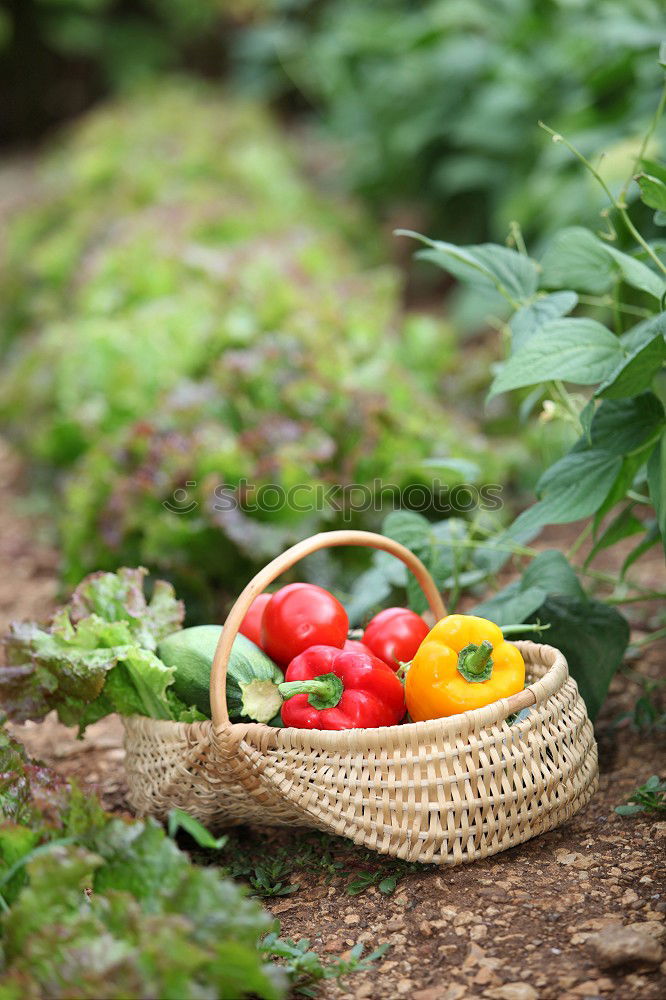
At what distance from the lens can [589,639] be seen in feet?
7.45

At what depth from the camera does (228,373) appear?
3541mm

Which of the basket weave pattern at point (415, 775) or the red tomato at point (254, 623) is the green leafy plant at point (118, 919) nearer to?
the basket weave pattern at point (415, 775)

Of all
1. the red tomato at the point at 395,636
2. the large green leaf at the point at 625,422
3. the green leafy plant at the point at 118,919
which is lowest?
the red tomato at the point at 395,636

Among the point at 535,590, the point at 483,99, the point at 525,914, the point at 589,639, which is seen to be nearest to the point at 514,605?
the point at 535,590

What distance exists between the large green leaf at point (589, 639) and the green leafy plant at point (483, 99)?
2248 mm

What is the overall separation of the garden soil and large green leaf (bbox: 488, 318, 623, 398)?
2.76ft

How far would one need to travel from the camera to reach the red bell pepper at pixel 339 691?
1.96m

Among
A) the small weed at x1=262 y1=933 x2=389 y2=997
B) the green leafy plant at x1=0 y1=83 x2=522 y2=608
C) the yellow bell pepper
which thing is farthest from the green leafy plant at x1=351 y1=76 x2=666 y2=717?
the small weed at x1=262 y1=933 x2=389 y2=997

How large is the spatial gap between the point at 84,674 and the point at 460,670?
728mm

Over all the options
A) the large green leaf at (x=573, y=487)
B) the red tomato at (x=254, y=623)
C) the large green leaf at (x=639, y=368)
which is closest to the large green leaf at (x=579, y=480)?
the large green leaf at (x=573, y=487)

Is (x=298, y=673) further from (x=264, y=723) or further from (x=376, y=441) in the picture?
(x=376, y=441)

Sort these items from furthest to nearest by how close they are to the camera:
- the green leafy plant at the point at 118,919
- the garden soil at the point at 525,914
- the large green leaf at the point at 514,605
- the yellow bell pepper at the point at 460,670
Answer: the large green leaf at the point at 514,605
the yellow bell pepper at the point at 460,670
the garden soil at the point at 525,914
the green leafy plant at the point at 118,919

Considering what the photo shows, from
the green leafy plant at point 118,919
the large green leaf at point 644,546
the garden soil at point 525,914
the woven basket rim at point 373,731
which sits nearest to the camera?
the green leafy plant at point 118,919

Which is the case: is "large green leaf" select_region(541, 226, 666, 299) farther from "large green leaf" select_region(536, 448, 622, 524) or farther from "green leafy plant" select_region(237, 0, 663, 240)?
"green leafy plant" select_region(237, 0, 663, 240)
